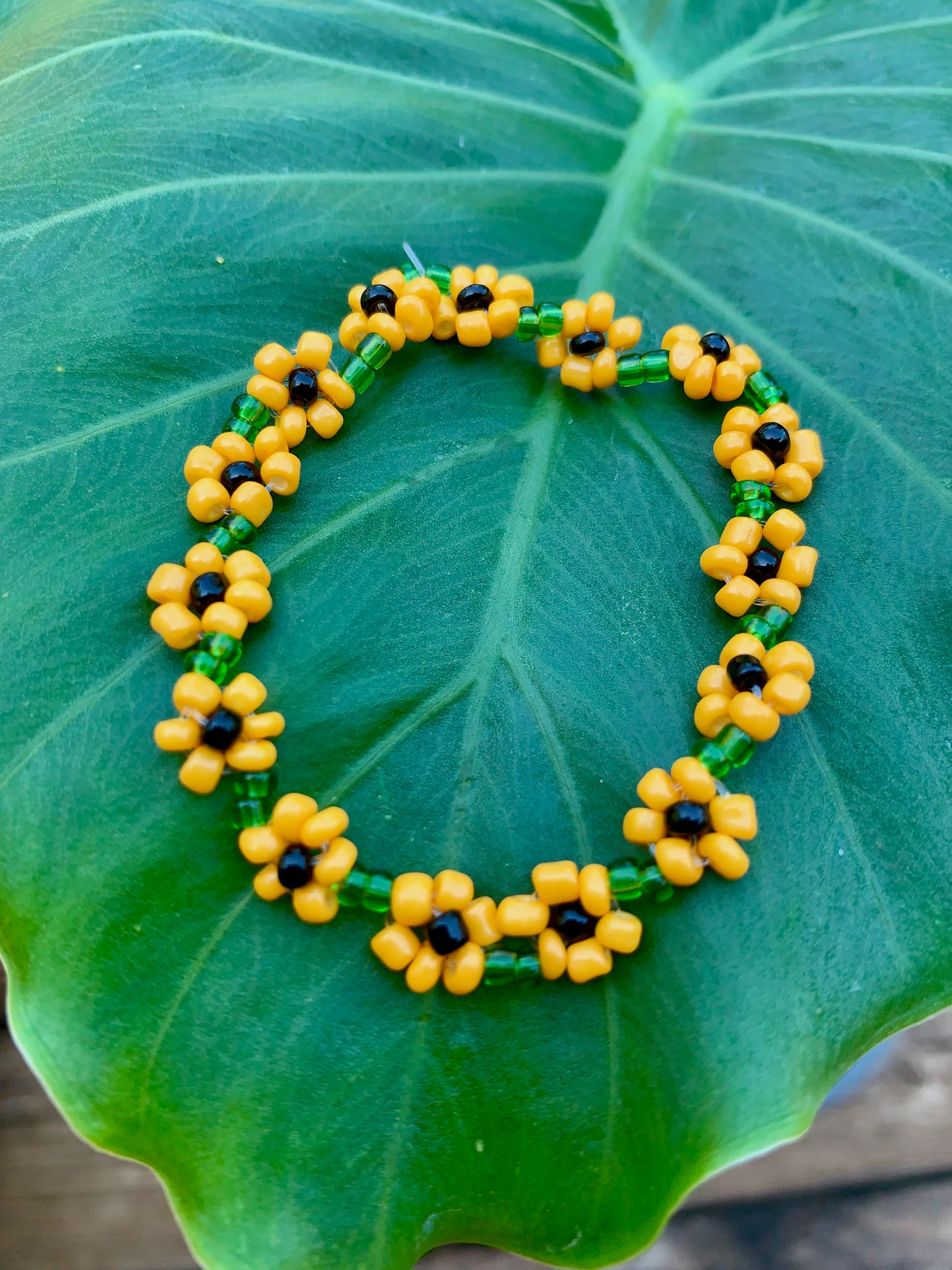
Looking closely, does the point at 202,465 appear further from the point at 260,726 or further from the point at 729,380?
the point at 729,380

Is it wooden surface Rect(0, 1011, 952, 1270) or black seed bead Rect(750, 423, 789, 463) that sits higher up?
black seed bead Rect(750, 423, 789, 463)

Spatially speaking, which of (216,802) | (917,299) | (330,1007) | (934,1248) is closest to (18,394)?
(216,802)

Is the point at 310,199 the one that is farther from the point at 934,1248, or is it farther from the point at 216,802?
the point at 934,1248

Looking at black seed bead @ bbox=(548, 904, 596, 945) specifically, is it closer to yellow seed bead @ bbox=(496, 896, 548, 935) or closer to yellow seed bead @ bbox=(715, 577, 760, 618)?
yellow seed bead @ bbox=(496, 896, 548, 935)

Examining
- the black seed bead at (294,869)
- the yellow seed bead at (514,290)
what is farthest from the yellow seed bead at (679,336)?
the black seed bead at (294,869)

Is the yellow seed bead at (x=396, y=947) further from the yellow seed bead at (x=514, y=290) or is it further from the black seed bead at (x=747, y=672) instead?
the yellow seed bead at (x=514, y=290)

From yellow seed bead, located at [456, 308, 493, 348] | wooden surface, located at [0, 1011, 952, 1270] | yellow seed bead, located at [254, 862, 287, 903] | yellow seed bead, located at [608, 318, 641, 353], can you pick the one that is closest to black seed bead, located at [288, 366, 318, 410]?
yellow seed bead, located at [456, 308, 493, 348]
